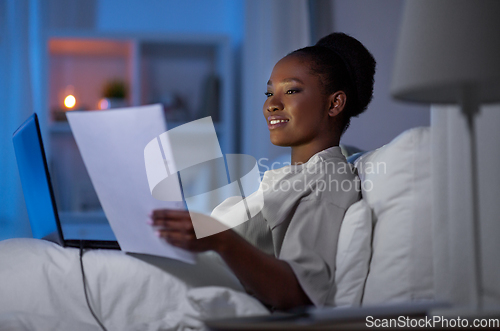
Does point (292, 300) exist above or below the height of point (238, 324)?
below

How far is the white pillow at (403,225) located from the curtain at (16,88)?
6.63 ft

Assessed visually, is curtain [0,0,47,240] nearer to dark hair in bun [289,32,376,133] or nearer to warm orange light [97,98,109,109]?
warm orange light [97,98,109,109]

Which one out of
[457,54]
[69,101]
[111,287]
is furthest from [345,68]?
[69,101]

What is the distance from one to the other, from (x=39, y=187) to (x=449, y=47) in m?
0.81

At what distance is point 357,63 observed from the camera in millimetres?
1133

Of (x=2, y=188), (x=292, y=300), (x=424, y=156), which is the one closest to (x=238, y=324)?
(x=292, y=300)

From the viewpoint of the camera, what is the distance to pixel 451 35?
0.53 meters

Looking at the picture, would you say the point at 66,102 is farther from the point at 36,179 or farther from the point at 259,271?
the point at 259,271

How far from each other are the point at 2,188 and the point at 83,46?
0.94m

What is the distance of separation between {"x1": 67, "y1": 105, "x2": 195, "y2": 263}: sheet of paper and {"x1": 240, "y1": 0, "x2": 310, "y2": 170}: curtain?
1.61 metres

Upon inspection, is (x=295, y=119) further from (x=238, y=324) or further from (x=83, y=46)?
(x=83, y=46)

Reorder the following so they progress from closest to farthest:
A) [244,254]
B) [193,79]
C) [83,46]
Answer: [244,254]
[83,46]
[193,79]

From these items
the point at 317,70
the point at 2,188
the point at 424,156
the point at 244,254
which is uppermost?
the point at 317,70

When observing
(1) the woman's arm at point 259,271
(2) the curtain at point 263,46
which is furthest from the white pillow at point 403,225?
(2) the curtain at point 263,46
